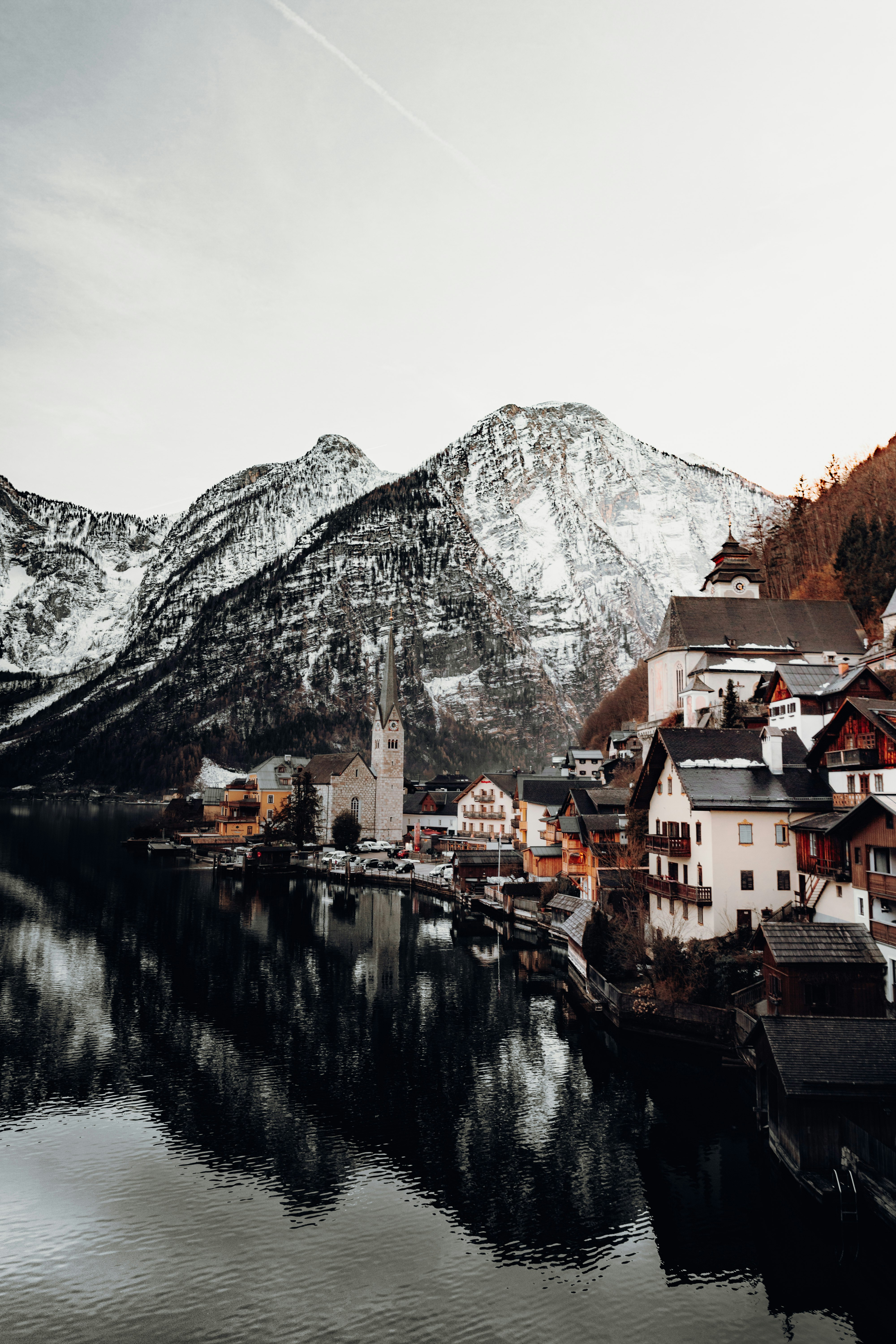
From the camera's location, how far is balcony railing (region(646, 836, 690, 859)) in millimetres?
40031

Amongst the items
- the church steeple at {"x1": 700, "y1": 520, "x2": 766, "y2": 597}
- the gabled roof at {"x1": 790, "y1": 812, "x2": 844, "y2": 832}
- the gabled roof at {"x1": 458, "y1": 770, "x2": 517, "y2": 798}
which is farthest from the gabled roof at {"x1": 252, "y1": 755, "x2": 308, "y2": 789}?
the gabled roof at {"x1": 790, "y1": 812, "x2": 844, "y2": 832}

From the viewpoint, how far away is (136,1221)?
22188 mm

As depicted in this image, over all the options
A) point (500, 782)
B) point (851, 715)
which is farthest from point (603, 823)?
point (500, 782)

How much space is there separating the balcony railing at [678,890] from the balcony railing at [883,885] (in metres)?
8.40

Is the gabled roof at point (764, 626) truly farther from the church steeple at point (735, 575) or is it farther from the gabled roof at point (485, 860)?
the gabled roof at point (485, 860)

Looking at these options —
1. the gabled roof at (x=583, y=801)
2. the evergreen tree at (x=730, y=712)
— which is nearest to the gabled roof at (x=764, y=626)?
the evergreen tree at (x=730, y=712)

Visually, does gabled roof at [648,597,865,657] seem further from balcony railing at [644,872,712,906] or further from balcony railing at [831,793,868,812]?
balcony railing at [831,793,868,812]

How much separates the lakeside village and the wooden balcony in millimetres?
87

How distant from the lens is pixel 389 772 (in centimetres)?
12475

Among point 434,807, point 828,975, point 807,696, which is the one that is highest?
point 807,696

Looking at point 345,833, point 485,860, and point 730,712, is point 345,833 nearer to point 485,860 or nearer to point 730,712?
point 485,860

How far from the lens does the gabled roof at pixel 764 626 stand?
7194cm

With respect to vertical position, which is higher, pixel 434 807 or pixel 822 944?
pixel 434 807

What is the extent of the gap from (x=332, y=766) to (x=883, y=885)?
9873cm
